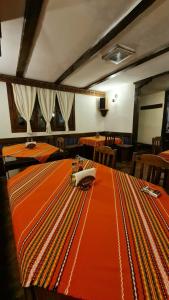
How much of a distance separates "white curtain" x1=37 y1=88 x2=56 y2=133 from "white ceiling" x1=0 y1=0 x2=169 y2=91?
3.50 ft

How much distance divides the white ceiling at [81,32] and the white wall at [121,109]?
59.6 inches

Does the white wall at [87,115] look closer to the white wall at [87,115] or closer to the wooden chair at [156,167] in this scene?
the white wall at [87,115]

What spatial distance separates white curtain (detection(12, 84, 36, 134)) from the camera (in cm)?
389

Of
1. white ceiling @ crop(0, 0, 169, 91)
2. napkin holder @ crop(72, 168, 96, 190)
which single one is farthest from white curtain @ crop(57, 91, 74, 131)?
napkin holder @ crop(72, 168, 96, 190)

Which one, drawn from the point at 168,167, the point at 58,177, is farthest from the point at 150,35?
the point at 58,177

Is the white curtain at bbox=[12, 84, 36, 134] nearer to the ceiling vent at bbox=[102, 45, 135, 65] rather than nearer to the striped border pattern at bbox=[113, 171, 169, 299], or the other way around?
the ceiling vent at bbox=[102, 45, 135, 65]

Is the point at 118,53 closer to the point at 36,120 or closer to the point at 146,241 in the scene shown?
the point at 146,241

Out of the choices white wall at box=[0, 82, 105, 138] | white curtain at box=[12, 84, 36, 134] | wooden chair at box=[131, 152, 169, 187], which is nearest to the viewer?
wooden chair at box=[131, 152, 169, 187]

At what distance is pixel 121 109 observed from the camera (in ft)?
16.5

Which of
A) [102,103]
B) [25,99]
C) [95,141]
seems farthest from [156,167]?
[102,103]

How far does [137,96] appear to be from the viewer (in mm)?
4480

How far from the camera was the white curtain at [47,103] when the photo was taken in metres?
4.26

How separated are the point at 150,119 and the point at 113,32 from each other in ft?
15.4

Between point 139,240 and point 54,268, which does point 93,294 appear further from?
point 139,240
